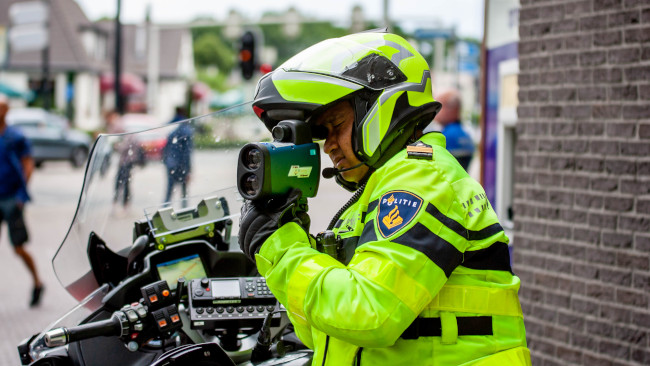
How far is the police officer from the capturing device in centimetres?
189

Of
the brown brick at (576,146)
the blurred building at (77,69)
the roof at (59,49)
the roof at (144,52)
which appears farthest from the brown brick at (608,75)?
the roof at (144,52)

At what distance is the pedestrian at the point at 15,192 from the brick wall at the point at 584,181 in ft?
16.6

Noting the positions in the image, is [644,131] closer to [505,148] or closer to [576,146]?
[576,146]

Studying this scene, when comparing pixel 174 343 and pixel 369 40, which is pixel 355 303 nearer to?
pixel 369 40

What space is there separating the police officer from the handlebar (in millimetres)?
563

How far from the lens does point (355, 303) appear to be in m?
1.88

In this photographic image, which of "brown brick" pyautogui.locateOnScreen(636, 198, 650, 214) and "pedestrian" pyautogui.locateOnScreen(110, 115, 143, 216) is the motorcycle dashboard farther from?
"brown brick" pyautogui.locateOnScreen(636, 198, 650, 214)

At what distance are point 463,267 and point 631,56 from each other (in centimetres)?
237

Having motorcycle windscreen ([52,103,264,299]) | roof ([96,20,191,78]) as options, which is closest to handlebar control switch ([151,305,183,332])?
motorcycle windscreen ([52,103,264,299])

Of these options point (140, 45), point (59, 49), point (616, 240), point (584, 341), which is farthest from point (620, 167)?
point (140, 45)

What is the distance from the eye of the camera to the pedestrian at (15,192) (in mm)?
7648

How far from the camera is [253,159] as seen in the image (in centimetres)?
210

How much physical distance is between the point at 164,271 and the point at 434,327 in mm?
1166

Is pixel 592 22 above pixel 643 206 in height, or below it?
above
